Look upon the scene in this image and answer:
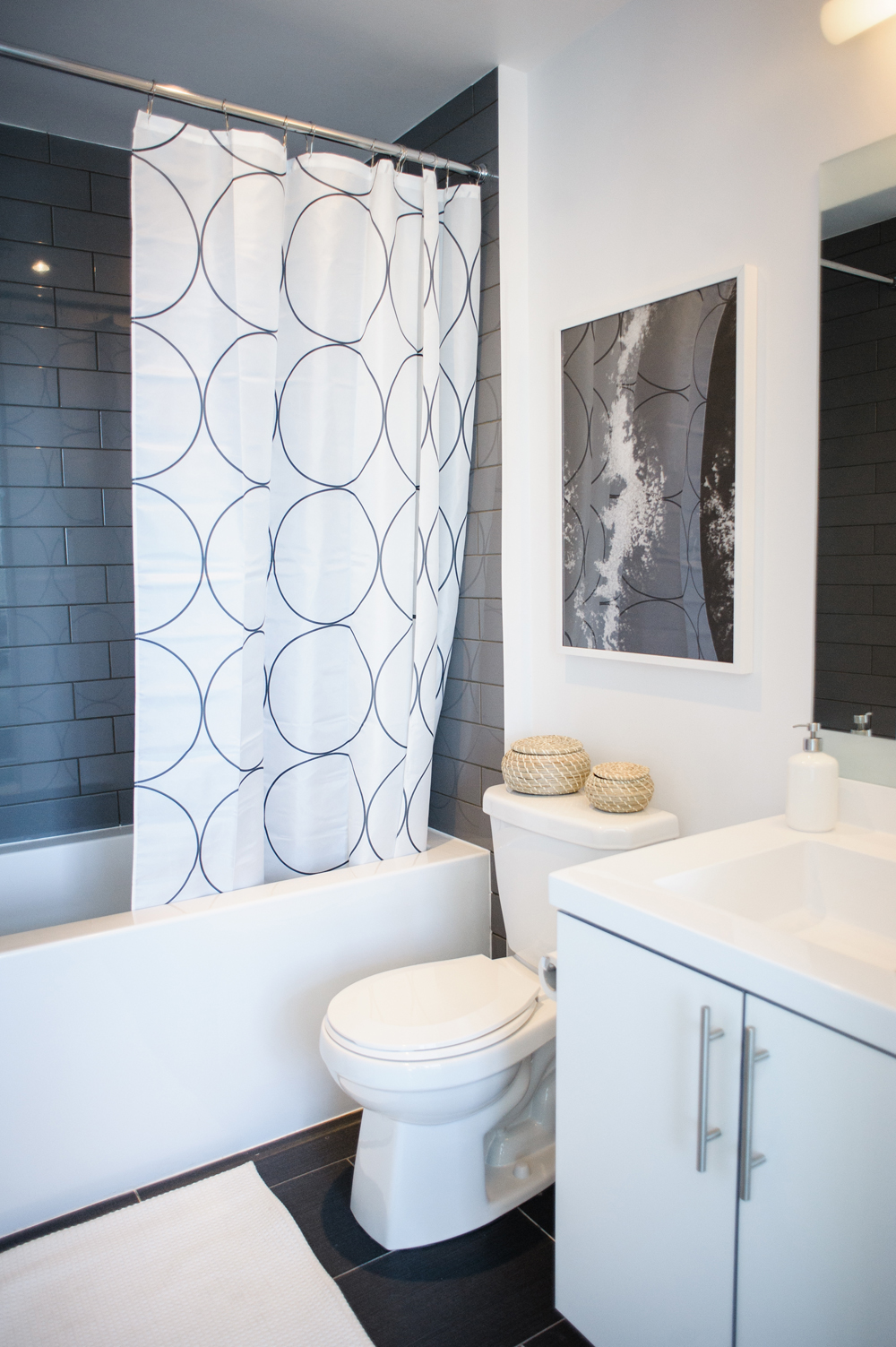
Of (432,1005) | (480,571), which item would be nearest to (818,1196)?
(432,1005)

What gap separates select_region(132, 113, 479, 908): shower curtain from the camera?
73.3 inches

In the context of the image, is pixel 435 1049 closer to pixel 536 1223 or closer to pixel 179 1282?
pixel 536 1223

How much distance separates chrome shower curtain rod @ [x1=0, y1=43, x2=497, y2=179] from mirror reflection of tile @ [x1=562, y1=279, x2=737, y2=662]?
0.57 m

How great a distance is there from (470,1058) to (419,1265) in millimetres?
433

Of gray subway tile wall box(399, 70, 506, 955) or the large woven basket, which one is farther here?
gray subway tile wall box(399, 70, 506, 955)

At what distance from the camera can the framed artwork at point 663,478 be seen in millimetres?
1721

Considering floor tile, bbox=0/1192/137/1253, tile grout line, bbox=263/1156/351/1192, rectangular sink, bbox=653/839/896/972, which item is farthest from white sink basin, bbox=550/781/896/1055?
floor tile, bbox=0/1192/137/1253

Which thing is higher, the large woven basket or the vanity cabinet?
the large woven basket

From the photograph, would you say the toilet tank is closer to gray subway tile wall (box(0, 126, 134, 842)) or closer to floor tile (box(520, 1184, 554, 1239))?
floor tile (box(520, 1184, 554, 1239))

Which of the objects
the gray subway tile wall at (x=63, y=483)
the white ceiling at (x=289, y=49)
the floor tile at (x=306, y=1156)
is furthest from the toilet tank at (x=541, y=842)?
the white ceiling at (x=289, y=49)

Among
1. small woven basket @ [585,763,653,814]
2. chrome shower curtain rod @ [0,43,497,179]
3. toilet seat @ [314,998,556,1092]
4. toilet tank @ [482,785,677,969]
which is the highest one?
chrome shower curtain rod @ [0,43,497,179]

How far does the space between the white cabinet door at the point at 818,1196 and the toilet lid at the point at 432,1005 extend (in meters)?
0.63

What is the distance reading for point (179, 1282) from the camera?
1636mm

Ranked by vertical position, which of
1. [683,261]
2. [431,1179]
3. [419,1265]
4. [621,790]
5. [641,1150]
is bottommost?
[419,1265]
